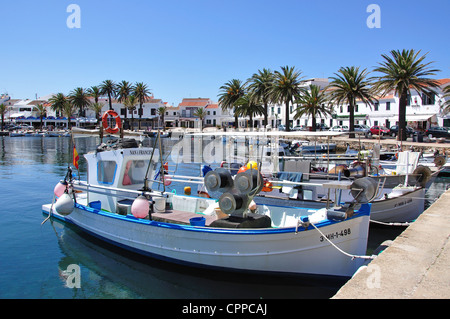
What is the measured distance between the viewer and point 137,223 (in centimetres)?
998

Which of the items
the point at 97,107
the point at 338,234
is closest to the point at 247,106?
the point at 338,234

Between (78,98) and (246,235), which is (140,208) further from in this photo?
(78,98)

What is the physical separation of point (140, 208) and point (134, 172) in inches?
118

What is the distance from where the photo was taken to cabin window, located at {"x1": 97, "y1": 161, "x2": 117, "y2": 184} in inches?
470

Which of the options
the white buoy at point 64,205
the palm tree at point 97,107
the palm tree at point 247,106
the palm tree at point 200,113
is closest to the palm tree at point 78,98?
the palm tree at point 97,107

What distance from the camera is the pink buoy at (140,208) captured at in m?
9.39

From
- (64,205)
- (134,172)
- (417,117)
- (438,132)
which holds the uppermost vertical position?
(417,117)

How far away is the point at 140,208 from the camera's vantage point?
9.39 metres

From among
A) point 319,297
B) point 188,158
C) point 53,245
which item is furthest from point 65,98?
point 319,297

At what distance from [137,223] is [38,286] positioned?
277cm

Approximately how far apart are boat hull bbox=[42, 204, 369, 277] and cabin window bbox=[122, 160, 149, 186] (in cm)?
282

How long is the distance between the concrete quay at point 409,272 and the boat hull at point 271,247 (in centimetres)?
119

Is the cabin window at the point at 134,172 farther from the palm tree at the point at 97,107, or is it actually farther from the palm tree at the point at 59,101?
the palm tree at the point at 59,101
